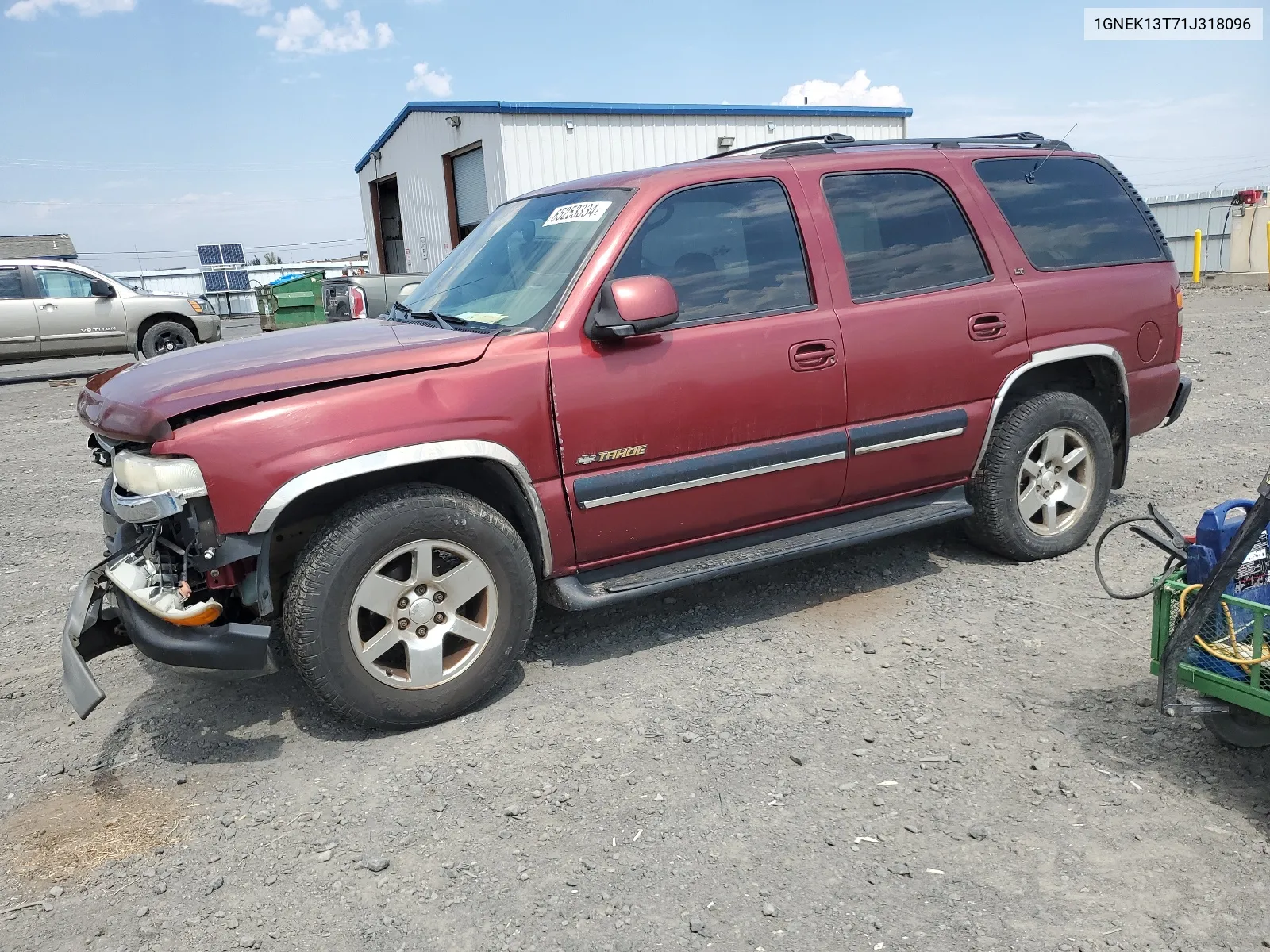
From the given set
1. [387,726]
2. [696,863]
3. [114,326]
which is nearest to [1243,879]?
[696,863]

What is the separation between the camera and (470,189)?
735 inches

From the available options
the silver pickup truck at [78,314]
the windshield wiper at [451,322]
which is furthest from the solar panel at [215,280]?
the windshield wiper at [451,322]

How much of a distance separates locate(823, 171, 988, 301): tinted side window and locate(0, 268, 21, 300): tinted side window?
14.2 m

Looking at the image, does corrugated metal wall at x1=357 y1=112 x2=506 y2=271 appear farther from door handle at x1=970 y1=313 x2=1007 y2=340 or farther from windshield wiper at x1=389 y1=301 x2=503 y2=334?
door handle at x1=970 y1=313 x2=1007 y2=340

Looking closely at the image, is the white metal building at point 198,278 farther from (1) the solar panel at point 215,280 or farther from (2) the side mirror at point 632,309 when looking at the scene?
(2) the side mirror at point 632,309

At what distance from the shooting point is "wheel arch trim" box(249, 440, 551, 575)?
310 cm

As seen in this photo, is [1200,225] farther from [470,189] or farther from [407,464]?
[407,464]

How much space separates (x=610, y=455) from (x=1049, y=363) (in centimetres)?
229

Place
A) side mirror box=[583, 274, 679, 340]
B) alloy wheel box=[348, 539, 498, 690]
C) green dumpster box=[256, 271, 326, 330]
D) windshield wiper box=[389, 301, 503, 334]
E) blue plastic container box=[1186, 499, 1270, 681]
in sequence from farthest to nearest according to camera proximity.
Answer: green dumpster box=[256, 271, 326, 330], windshield wiper box=[389, 301, 503, 334], side mirror box=[583, 274, 679, 340], alloy wheel box=[348, 539, 498, 690], blue plastic container box=[1186, 499, 1270, 681]

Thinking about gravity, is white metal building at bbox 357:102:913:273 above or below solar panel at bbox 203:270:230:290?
above

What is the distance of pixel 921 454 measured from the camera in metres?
4.33

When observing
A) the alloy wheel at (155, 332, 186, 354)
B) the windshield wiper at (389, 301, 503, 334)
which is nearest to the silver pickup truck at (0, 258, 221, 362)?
the alloy wheel at (155, 332, 186, 354)

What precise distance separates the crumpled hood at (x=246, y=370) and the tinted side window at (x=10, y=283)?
12.8m

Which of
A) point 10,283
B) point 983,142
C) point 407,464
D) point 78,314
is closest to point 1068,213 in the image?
point 983,142
